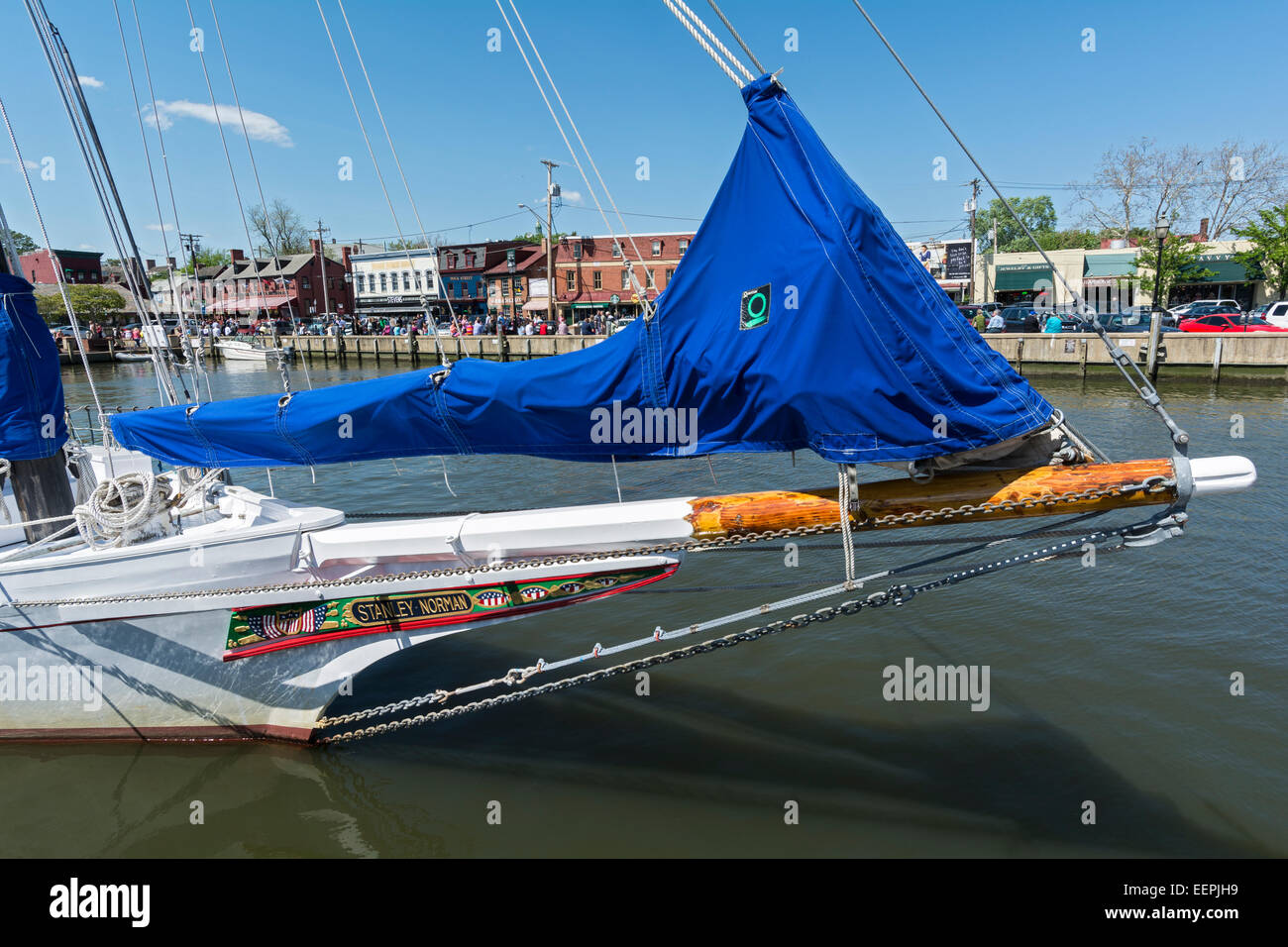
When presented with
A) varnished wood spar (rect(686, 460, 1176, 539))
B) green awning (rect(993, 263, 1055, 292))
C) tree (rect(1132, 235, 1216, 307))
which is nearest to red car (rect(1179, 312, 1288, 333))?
tree (rect(1132, 235, 1216, 307))

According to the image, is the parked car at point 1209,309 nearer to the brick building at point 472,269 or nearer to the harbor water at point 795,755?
the harbor water at point 795,755

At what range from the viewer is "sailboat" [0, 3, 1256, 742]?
167 inches

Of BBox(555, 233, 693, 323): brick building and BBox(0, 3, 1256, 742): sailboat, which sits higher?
BBox(555, 233, 693, 323): brick building

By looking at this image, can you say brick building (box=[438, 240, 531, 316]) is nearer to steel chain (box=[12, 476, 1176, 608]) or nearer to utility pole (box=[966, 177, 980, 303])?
utility pole (box=[966, 177, 980, 303])

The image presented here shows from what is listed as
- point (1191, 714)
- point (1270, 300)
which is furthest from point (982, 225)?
point (1191, 714)

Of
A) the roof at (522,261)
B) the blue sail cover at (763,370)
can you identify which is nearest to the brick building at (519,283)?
the roof at (522,261)

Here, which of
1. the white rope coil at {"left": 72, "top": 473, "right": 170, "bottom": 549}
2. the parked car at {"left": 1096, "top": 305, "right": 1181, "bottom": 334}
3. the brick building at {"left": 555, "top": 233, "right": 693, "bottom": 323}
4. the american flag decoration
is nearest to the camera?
the american flag decoration

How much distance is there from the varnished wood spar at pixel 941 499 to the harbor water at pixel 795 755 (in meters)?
0.28

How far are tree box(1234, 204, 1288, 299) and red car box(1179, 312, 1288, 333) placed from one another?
464 inches

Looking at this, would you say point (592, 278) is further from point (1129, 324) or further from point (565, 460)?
point (565, 460)

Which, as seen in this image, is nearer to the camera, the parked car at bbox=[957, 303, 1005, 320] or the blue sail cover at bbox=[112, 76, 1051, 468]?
the blue sail cover at bbox=[112, 76, 1051, 468]

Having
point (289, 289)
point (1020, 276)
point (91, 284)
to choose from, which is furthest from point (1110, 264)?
point (91, 284)

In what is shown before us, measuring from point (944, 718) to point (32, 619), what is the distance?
730cm
